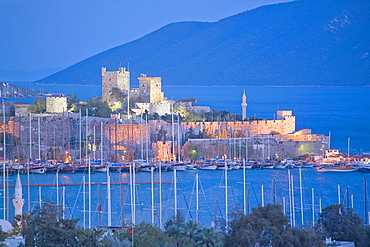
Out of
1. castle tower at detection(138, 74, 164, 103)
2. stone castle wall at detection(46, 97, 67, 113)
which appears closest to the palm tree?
stone castle wall at detection(46, 97, 67, 113)

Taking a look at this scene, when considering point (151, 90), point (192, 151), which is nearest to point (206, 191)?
point (192, 151)

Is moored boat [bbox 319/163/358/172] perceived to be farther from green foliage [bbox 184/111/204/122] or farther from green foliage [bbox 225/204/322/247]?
A: green foliage [bbox 225/204/322/247]

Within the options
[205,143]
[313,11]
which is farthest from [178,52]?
[205,143]

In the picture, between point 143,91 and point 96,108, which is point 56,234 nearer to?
point 96,108

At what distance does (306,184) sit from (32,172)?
423 inches

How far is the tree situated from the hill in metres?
107

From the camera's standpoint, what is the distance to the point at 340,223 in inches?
827

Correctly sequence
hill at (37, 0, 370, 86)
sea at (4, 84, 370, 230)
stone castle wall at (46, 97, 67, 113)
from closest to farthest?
sea at (4, 84, 370, 230), stone castle wall at (46, 97, 67, 113), hill at (37, 0, 370, 86)

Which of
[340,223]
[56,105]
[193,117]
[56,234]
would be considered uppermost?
[56,105]

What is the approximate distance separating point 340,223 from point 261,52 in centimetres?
12108

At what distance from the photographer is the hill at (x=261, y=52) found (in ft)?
443

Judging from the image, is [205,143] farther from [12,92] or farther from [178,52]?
[178,52]

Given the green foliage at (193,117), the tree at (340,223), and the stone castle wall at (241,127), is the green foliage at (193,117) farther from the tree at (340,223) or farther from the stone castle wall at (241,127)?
the tree at (340,223)

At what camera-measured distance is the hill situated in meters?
135
